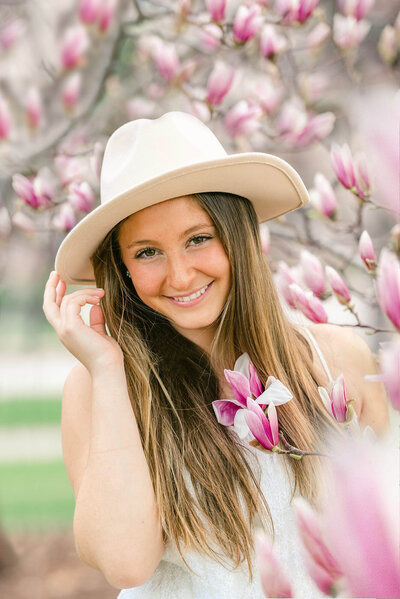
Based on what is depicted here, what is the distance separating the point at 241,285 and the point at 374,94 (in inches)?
48.2

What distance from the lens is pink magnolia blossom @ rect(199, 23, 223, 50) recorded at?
214 centimetres

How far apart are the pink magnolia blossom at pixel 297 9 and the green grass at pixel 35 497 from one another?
3.18 m

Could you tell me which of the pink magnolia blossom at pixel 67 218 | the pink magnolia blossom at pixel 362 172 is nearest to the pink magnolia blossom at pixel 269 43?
the pink magnolia blossom at pixel 67 218

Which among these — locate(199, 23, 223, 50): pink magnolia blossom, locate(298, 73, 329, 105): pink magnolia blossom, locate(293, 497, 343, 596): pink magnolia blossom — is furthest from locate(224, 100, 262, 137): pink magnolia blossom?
locate(293, 497, 343, 596): pink magnolia blossom

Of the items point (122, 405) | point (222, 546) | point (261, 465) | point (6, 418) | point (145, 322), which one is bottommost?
point (6, 418)

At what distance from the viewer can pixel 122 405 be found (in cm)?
149

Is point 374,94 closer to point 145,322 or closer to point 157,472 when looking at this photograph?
point 157,472

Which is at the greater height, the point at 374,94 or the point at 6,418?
the point at 374,94

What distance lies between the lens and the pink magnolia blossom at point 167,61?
7.22 ft

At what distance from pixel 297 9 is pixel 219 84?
1.05 ft

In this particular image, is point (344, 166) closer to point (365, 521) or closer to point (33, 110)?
point (365, 521)

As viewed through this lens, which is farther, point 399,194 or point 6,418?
point 6,418

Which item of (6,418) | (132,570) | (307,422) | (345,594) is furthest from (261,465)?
(6,418)

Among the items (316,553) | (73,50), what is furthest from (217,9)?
(316,553)
